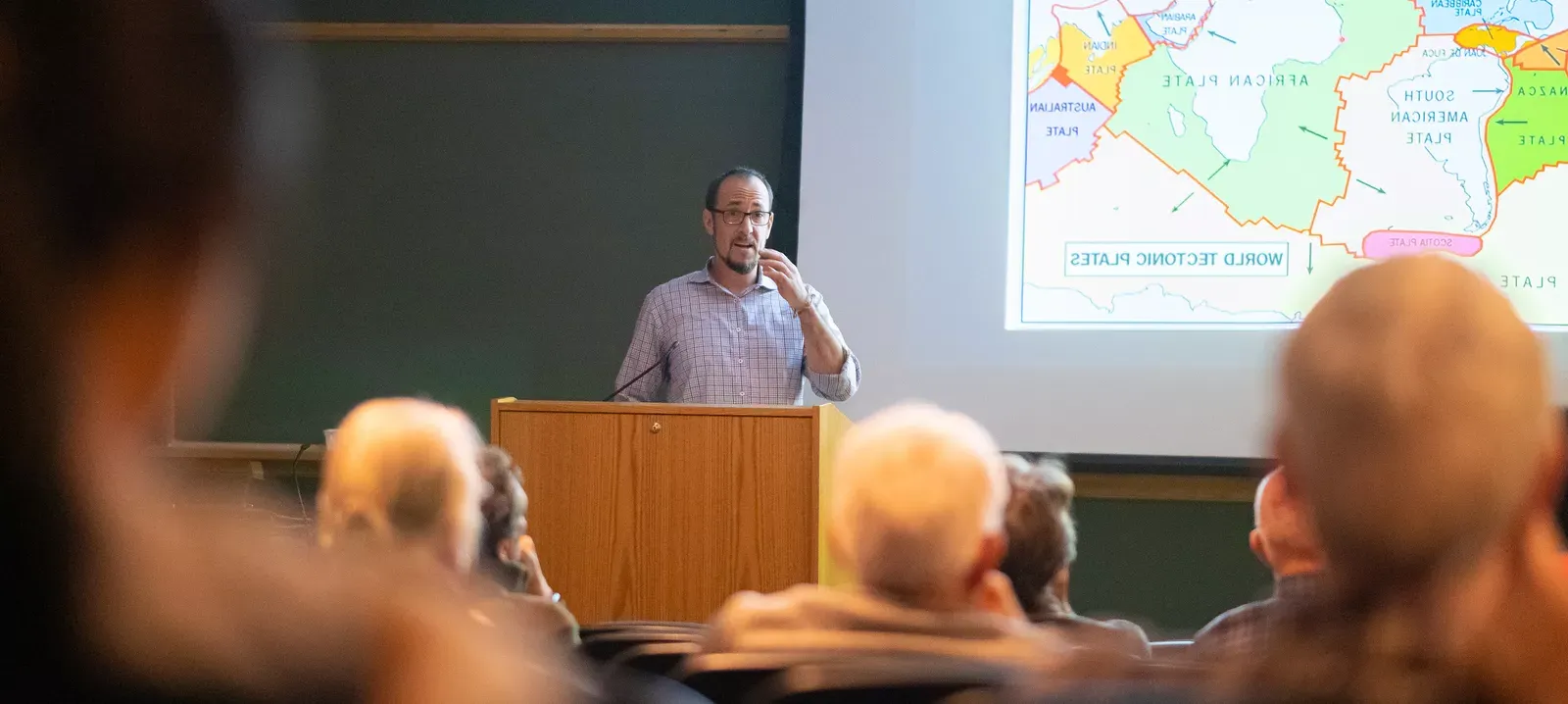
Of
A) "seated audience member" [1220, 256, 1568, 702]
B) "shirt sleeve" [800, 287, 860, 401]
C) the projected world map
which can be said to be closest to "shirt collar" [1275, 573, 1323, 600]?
"seated audience member" [1220, 256, 1568, 702]

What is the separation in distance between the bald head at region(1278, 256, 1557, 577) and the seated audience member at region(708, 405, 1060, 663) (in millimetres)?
440

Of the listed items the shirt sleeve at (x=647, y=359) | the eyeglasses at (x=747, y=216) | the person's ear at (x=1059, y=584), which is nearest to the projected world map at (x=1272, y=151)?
the eyeglasses at (x=747, y=216)

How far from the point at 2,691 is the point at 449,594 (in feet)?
0.46

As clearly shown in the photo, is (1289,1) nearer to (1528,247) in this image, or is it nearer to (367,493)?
(1528,247)

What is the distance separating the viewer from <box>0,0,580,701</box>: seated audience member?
0.41 meters

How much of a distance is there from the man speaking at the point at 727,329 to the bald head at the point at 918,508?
2.21 m

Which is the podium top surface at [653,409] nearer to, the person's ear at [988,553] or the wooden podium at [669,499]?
the wooden podium at [669,499]

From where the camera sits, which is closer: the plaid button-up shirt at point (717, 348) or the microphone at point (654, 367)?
the microphone at point (654, 367)

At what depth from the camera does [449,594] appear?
1.56ft

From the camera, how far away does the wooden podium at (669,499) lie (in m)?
3.11

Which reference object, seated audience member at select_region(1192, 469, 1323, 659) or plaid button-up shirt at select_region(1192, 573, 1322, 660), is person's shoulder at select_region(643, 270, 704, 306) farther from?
plaid button-up shirt at select_region(1192, 573, 1322, 660)

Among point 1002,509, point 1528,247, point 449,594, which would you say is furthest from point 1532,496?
point 1528,247

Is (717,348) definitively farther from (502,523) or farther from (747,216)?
(502,523)

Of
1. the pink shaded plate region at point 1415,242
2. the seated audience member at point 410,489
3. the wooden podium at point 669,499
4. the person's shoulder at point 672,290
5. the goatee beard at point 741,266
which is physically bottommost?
the wooden podium at point 669,499
